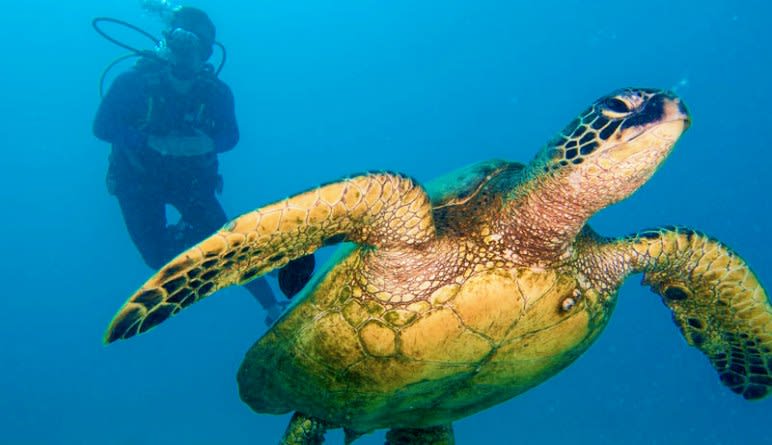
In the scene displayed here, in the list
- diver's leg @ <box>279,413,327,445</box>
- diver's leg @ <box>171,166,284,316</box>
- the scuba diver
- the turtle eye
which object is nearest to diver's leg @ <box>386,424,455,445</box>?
diver's leg @ <box>279,413,327,445</box>

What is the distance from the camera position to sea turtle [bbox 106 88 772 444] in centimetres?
212

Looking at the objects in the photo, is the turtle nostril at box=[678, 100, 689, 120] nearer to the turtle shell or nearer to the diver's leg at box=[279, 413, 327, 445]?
the turtle shell

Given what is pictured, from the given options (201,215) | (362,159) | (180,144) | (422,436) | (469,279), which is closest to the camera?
(469,279)

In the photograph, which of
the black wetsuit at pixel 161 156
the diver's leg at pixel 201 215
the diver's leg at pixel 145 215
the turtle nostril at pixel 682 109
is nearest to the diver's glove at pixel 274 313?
the diver's leg at pixel 201 215

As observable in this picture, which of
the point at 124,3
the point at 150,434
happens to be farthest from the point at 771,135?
the point at 124,3

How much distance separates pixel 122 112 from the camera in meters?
7.01

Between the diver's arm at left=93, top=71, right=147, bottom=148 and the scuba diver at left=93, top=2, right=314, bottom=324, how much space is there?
0.04 feet

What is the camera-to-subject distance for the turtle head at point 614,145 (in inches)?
80.5

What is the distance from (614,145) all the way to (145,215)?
725 centimetres

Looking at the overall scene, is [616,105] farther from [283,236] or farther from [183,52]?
[183,52]

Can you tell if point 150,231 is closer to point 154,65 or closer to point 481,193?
point 154,65

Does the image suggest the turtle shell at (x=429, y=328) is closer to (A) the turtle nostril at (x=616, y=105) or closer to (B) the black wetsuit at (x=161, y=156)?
(A) the turtle nostril at (x=616, y=105)

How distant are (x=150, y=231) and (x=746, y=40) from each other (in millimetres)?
83725

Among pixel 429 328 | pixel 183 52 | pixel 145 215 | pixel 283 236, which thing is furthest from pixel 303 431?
pixel 183 52
